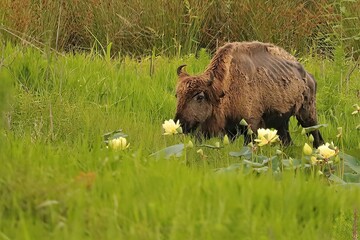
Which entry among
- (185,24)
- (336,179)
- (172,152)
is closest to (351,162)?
(336,179)

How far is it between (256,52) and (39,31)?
372 cm

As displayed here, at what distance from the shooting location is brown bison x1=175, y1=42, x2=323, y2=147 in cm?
505

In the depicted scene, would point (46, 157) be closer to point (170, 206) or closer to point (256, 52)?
point (170, 206)

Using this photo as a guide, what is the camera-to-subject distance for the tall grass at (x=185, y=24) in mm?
8945

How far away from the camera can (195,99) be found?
504 centimetres

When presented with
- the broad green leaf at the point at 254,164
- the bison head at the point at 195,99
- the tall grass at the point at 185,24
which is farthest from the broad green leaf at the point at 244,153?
the tall grass at the point at 185,24

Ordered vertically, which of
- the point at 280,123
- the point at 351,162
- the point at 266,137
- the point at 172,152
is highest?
the point at 266,137

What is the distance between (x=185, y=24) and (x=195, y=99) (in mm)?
4119

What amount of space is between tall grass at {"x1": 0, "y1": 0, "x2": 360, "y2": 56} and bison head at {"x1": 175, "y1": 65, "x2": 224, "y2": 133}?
3562 millimetres

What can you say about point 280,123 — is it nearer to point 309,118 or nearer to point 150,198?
point 309,118

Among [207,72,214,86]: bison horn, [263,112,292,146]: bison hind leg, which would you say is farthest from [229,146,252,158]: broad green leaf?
[263,112,292,146]: bison hind leg

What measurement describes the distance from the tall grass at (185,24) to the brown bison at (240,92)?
10.8ft

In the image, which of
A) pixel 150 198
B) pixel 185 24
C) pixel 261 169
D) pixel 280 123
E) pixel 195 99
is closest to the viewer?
pixel 150 198

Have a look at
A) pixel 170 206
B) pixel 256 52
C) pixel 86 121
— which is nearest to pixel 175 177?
pixel 170 206
